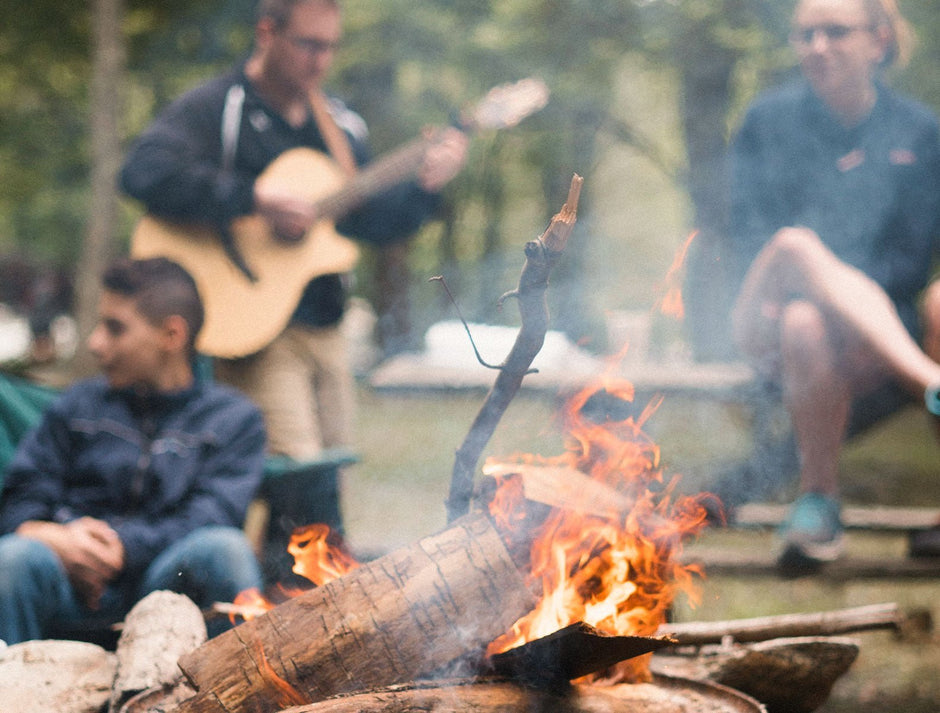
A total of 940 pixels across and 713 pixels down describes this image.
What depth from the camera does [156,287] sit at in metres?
2.84

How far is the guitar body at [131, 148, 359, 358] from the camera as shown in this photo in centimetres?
370

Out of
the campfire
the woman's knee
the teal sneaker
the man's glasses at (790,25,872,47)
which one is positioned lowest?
the teal sneaker

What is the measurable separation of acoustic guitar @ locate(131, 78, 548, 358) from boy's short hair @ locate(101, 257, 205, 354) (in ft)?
2.20

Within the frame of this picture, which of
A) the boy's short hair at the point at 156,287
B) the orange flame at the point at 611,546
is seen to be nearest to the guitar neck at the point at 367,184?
the boy's short hair at the point at 156,287

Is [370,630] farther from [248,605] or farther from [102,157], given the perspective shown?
[102,157]

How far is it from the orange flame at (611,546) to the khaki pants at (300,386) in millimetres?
1716

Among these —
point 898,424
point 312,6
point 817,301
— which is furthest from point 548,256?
point 898,424

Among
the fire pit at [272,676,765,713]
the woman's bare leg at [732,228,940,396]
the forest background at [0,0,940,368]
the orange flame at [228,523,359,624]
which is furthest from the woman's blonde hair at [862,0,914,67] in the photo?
the forest background at [0,0,940,368]

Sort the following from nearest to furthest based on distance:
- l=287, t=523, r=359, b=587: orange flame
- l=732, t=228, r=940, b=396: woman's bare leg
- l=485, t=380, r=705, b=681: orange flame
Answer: l=485, t=380, r=705, b=681: orange flame
l=287, t=523, r=359, b=587: orange flame
l=732, t=228, r=940, b=396: woman's bare leg

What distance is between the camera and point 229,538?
2391 millimetres

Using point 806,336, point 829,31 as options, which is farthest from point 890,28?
point 806,336

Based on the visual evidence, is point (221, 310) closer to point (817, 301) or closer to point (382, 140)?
point (817, 301)

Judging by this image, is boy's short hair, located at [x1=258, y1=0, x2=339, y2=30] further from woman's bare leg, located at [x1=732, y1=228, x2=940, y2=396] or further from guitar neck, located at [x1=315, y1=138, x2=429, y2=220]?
woman's bare leg, located at [x1=732, y1=228, x2=940, y2=396]

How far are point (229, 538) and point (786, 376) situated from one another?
2.03m
